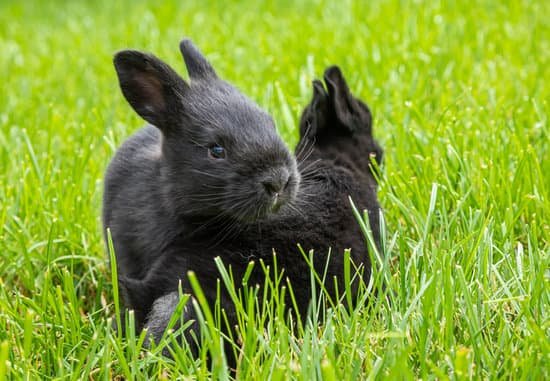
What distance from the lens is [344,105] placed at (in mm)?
4062

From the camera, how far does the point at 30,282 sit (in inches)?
142

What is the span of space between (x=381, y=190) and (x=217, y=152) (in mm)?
1042

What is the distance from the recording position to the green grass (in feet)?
8.57

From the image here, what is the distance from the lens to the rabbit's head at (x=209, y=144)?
3162mm

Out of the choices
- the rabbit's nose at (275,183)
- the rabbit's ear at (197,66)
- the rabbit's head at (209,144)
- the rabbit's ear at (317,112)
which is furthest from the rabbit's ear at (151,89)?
the rabbit's ear at (317,112)

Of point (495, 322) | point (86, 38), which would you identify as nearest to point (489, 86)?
point (495, 322)

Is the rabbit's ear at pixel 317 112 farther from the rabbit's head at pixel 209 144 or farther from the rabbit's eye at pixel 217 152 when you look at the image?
the rabbit's eye at pixel 217 152

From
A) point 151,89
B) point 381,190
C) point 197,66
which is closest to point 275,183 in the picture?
point 151,89

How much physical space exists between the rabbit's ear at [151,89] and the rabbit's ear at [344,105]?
832 mm

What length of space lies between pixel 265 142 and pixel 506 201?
118cm

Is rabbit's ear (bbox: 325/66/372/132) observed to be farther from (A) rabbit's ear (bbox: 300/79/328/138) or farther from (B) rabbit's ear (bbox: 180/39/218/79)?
(B) rabbit's ear (bbox: 180/39/218/79)

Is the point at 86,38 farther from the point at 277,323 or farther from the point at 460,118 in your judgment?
the point at 277,323

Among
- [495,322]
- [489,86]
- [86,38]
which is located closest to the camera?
[495,322]

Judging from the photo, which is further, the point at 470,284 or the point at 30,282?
the point at 30,282
